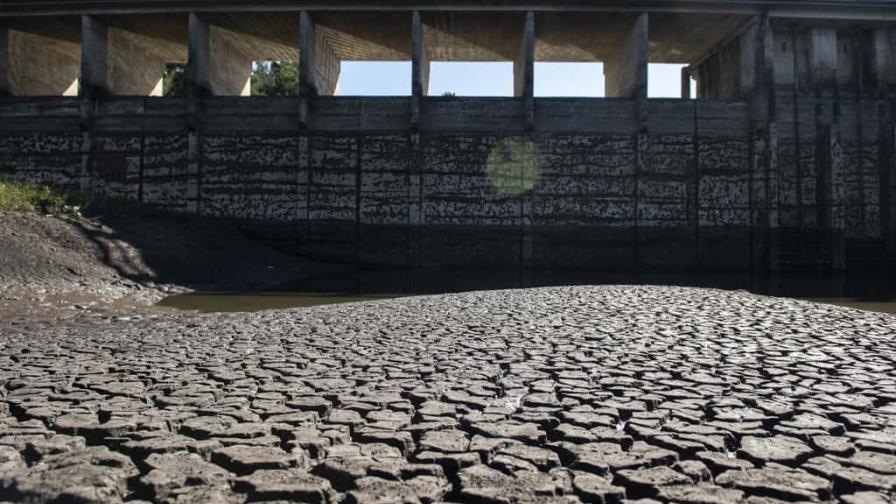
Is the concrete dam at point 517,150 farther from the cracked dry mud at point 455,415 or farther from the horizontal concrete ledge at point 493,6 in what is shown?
the cracked dry mud at point 455,415

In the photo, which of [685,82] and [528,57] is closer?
[528,57]

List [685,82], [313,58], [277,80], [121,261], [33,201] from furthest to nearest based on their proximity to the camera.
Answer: [277,80] < [685,82] < [313,58] < [33,201] < [121,261]

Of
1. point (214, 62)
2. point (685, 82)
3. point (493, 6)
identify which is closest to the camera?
point (493, 6)

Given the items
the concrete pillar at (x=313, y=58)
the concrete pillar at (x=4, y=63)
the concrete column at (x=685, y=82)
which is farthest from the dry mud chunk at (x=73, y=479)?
the concrete column at (x=685, y=82)

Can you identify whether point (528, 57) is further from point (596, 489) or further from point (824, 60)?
point (596, 489)

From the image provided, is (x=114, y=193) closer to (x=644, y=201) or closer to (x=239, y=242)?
(x=239, y=242)

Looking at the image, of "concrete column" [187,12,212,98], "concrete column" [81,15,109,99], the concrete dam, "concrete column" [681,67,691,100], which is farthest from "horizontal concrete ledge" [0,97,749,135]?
"concrete column" [681,67,691,100]

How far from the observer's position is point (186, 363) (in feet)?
13.7

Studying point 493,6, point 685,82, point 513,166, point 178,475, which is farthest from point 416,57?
point 178,475

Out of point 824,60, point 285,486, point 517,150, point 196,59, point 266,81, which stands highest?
point 266,81

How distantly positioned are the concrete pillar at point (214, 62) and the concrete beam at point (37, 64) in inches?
224

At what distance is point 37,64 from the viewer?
20.6m

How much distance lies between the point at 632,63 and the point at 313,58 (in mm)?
10098

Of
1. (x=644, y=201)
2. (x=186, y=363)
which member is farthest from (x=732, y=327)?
(x=644, y=201)
